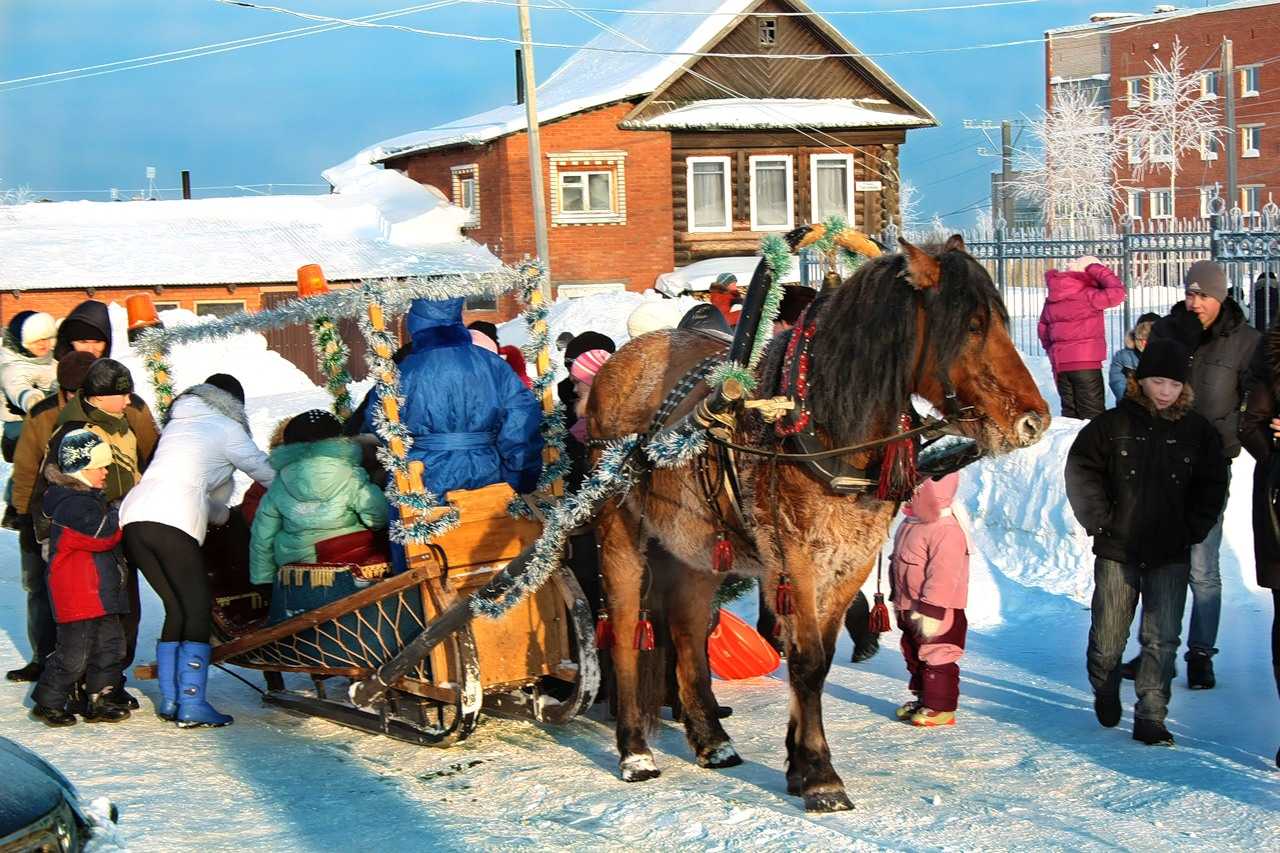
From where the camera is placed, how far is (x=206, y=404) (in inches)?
319

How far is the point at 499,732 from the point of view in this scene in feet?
24.3

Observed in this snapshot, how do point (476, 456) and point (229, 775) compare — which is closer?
point (229, 775)

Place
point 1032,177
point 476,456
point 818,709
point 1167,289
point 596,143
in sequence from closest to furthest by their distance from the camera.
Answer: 1. point 818,709
2. point 476,456
3. point 1167,289
4. point 596,143
5. point 1032,177

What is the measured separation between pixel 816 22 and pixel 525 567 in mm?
32773

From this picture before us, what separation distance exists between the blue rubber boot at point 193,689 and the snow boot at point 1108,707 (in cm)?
439

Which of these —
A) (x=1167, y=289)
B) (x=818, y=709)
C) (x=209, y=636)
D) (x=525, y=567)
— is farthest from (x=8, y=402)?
(x=1167, y=289)

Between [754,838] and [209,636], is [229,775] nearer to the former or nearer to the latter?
[209,636]

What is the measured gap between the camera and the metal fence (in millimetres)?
14656

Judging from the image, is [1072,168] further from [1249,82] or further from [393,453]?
[393,453]

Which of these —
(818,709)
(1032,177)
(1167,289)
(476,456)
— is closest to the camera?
(818,709)

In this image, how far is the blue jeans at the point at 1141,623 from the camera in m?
6.64

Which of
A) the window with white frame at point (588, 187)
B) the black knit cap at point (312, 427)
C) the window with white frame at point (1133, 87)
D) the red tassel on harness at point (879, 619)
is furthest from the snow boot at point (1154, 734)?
the window with white frame at point (1133, 87)

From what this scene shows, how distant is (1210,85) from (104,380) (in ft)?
202

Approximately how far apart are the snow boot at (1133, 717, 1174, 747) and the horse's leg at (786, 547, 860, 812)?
161cm
